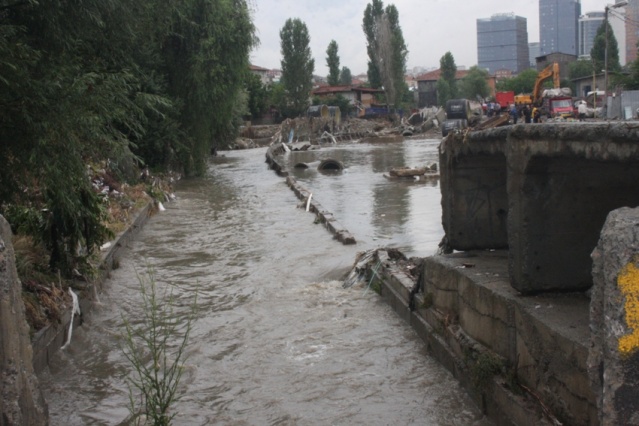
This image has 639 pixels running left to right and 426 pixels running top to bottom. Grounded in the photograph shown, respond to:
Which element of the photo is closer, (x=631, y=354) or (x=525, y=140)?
(x=631, y=354)

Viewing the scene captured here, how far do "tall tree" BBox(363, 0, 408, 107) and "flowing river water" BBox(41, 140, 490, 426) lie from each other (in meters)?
71.1

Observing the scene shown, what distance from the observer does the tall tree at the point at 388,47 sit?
86562 mm

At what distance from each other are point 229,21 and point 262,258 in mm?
14763

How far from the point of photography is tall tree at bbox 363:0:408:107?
8656 cm

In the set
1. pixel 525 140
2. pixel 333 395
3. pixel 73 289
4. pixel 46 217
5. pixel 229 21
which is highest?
pixel 229 21

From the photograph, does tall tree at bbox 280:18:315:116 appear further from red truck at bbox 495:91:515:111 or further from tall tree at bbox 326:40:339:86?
red truck at bbox 495:91:515:111

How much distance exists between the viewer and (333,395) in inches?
259

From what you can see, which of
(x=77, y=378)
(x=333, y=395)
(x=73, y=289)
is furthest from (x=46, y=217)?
(x=333, y=395)

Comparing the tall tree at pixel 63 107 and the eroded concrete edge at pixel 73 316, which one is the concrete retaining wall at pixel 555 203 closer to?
the tall tree at pixel 63 107

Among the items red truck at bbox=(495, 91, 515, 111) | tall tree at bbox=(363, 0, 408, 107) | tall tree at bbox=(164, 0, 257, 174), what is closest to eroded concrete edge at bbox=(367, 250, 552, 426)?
tall tree at bbox=(164, 0, 257, 174)

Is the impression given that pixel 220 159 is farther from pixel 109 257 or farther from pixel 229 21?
pixel 109 257

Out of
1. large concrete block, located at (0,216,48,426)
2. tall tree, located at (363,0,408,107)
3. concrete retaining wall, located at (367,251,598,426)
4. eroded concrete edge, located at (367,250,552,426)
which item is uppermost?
tall tree, located at (363,0,408,107)

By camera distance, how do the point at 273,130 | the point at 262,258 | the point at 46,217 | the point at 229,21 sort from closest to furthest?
the point at 46,217, the point at 262,258, the point at 229,21, the point at 273,130

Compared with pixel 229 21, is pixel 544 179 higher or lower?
lower
